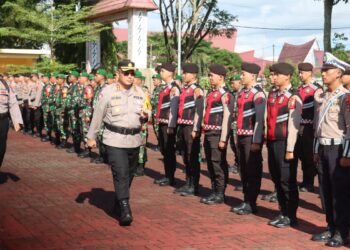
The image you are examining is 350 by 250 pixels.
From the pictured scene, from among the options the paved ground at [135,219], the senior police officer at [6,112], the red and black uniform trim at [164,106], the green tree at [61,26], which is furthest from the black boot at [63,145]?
the green tree at [61,26]

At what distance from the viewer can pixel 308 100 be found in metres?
9.40

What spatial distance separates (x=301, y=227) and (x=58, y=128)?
9.18m

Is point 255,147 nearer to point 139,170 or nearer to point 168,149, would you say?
point 168,149

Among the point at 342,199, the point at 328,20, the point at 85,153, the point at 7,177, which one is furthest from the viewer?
the point at 328,20

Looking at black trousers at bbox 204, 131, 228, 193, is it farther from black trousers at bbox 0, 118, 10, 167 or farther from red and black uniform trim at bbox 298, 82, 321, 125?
black trousers at bbox 0, 118, 10, 167

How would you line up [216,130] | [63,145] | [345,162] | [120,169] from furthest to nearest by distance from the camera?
[63,145]
[216,130]
[120,169]
[345,162]

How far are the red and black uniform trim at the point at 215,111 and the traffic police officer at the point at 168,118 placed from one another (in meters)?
1.16

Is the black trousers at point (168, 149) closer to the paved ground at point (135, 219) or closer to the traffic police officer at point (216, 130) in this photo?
the paved ground at point (135, 219)

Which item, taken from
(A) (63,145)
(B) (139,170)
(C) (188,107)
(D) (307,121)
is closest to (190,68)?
(C) (188,107)

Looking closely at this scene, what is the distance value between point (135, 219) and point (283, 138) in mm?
2187

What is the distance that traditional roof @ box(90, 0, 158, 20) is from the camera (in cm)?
2206

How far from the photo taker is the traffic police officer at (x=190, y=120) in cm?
902

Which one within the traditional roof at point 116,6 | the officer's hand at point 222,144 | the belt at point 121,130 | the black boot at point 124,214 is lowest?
the black boot at point 124,214

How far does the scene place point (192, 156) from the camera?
9.05 metres
